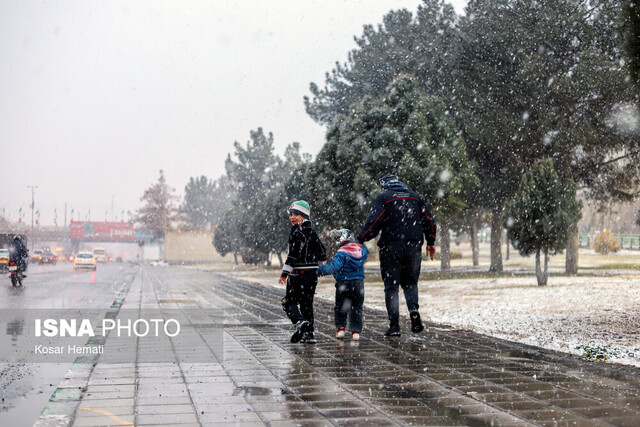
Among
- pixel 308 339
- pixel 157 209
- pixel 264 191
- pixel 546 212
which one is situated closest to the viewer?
pixel 308 339

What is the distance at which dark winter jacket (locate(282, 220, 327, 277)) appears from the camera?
27.4ft

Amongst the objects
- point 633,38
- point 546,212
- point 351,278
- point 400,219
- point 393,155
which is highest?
point 393,155

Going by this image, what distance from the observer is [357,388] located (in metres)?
5.67

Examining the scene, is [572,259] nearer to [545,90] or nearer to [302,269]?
[545,90]

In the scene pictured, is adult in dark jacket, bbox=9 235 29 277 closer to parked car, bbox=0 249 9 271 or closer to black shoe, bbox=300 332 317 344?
parked car, bbox=0 249 9 271

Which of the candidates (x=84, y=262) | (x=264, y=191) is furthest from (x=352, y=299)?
(x=264, y=191)

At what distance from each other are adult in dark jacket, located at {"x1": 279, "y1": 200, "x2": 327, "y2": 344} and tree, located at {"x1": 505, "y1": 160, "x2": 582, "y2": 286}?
1488 cm

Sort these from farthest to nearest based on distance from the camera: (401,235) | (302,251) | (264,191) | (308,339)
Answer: (264,191) → (401,235) → (308,339) → (302,251)

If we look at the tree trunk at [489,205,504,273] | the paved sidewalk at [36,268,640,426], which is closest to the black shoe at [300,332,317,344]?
the paved sidewalk at [36,268,640,426]

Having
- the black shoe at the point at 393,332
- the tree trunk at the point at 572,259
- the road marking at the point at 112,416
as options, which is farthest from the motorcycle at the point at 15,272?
the tree trunk at the point at 572,259

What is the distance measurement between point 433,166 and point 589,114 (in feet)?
24.9

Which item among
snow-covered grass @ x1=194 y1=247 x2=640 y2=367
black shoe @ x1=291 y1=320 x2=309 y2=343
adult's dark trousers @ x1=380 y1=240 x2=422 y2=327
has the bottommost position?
snow-covered grass @ x1=194 y1=247 x2=640 y2=367

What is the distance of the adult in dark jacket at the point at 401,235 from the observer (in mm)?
8719

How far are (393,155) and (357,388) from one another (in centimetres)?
2141
